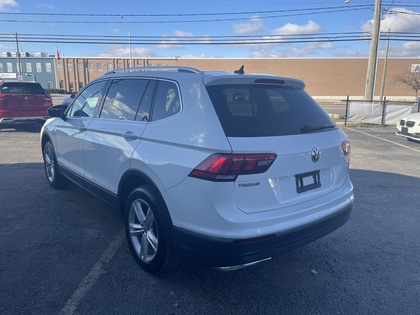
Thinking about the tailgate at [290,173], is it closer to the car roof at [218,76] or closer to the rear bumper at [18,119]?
the car roof at [218,76]

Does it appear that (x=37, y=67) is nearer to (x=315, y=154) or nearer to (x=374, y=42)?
(x=374, y=42)

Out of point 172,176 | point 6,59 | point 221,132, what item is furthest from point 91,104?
point 6,59

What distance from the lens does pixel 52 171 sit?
5.65 meters

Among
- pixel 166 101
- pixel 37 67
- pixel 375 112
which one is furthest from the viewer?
pixel 37 67

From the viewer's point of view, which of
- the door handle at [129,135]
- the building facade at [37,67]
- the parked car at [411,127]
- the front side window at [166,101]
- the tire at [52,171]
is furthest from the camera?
the building facade at [37,67]

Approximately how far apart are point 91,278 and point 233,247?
4.90ft

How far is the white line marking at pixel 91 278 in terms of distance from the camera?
2.73 metres

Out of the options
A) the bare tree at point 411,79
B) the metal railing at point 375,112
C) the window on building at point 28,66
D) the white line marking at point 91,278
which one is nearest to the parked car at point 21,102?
the white line marking at point 91,278

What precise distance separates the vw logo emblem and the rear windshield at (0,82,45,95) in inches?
445

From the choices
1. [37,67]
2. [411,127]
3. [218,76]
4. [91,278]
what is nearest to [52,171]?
[91,278]

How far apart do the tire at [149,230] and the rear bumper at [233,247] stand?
0.18 m

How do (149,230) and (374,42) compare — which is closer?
(149,230)

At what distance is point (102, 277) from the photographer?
10.3 ft

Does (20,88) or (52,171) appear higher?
(20,88)
